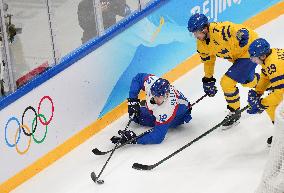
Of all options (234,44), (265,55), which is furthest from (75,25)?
(265,55)

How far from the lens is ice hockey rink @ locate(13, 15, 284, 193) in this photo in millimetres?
4711

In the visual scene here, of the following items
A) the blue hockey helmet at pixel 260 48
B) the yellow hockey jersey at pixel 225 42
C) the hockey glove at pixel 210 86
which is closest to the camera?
the blue hockey helmet at pixel 260 48

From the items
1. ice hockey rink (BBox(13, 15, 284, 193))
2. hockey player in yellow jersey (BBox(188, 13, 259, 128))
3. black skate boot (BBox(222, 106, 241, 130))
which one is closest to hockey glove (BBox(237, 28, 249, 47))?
hockey player in yellow jersey (BBox(188, 13, 259, 128))

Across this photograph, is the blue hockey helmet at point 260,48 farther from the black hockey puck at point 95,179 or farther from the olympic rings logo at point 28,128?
the olympic rings logo at point 28,128

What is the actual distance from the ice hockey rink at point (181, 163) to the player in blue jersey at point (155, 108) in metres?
0.08

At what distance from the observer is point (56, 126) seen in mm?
5238

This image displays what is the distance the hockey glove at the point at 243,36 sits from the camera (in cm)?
510

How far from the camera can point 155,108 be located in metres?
5.25

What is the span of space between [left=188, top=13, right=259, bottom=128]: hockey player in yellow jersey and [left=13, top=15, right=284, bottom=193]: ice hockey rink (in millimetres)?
224

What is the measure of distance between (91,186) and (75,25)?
1.32 m

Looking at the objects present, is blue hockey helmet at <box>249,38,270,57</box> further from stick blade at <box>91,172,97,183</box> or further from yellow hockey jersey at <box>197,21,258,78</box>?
stick blade at <box>91,172,97,183</box>

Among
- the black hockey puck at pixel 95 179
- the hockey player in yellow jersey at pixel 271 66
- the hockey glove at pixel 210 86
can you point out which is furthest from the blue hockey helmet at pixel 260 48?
the black hockey puck at pixel 95 179

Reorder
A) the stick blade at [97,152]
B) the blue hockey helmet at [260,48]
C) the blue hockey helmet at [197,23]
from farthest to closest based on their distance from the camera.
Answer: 1. the stick blade at [97,152]
2. the blue hockey helmet at [197,23]
3. the blue hockey helmet at [260,48]

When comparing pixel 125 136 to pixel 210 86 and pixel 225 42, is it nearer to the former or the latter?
pixel 210 86
